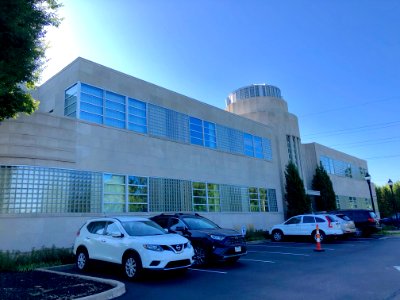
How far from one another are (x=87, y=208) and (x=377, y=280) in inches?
467

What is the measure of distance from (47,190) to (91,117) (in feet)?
14.2

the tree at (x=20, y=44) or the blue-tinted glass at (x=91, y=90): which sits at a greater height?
the blue-tinted glass at (x=91, y=90)

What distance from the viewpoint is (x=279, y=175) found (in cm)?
3042

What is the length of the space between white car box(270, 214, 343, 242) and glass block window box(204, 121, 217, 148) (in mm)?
7198

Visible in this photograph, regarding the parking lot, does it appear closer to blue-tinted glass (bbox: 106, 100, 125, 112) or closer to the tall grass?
the tall grass

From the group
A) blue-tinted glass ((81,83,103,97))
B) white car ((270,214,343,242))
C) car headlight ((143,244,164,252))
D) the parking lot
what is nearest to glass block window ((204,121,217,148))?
white car ((270,214,343,242))

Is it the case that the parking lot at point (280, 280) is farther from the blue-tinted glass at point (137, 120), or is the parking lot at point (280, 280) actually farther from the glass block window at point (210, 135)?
the glass block window at point (210, 135)

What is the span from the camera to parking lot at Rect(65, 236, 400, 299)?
703cm

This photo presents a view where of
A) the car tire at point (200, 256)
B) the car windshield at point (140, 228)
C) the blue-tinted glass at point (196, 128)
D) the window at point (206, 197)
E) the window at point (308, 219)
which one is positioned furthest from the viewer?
the blue-tinted glass at point (196, 128)

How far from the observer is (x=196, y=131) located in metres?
23.1

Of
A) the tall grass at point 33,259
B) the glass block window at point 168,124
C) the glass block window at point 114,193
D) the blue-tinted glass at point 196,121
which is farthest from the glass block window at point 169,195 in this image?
the tall grass at point 33,259

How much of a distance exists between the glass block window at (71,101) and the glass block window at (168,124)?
4480 mm

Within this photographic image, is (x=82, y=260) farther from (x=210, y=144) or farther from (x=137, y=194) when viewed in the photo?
(x=210, y=144)

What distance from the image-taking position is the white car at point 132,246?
8.66 metres
